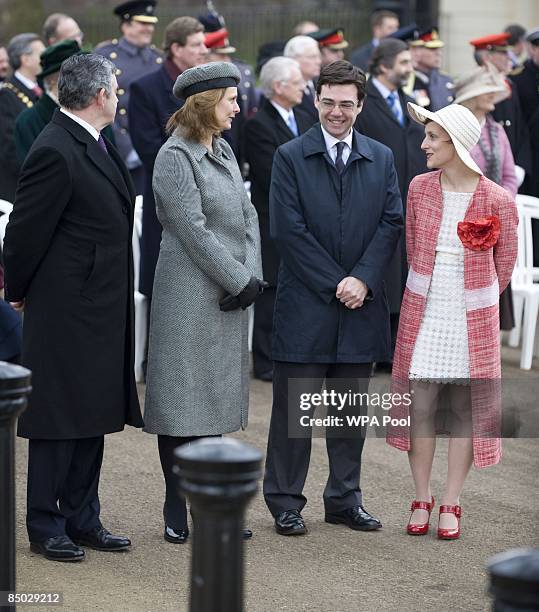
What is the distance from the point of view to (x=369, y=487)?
22.0 feet

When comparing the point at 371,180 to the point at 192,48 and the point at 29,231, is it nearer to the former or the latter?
the point at 29,231

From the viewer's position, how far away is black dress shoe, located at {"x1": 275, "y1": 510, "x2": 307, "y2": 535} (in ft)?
19.4

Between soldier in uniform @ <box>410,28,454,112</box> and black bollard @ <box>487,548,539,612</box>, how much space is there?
8.09 meters

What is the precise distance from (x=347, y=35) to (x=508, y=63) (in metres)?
8.95

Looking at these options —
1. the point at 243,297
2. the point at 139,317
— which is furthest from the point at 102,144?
the point at 139,317

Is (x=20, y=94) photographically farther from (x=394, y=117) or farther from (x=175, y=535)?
(x=175, y=535)

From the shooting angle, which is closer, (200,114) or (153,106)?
(200,114)

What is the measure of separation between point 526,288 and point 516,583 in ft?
21.3

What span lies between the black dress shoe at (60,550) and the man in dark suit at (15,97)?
12.5 feet

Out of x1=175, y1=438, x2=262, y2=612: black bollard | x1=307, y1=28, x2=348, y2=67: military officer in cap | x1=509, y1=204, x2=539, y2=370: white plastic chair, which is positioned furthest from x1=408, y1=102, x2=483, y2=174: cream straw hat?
x1=307, y1=28, x2=348, y2=67: military officer in cap

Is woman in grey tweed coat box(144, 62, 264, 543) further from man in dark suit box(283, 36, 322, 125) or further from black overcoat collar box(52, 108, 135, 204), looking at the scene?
man in dark suit box(283, 36, 322, 125)

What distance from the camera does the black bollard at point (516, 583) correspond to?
310cm

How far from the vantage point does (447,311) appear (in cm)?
589

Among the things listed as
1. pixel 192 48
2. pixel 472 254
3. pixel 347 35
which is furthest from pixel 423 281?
pixel 347 35
